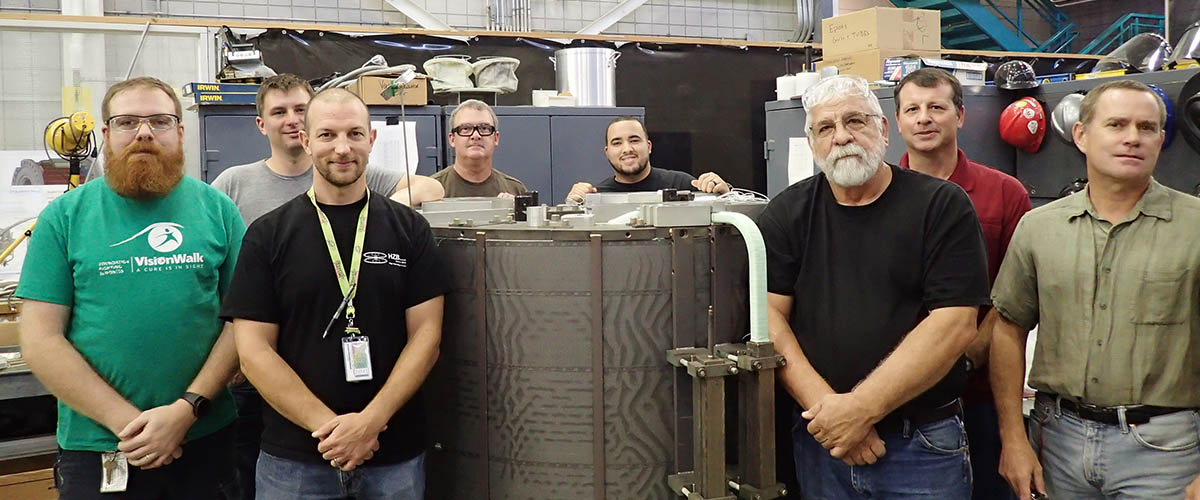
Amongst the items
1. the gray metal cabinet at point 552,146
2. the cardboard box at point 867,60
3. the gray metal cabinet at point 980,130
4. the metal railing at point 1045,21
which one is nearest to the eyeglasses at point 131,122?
the gray metal cabinet at point 980,130

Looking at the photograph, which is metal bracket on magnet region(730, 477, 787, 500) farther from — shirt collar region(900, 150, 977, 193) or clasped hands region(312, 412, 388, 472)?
shirt collar region(900, 150, 977, 193)

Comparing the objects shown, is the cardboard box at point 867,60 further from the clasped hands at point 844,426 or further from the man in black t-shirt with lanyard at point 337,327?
the man in black t-shirt with lanyard at point 337,327

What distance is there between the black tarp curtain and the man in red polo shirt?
4.30 metres

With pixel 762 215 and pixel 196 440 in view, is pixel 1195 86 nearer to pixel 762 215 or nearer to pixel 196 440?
pixel 762 215

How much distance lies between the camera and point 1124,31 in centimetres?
932

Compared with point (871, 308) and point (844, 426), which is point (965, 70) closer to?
point (871, 308)

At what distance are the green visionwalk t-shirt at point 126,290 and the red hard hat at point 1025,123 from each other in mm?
3055

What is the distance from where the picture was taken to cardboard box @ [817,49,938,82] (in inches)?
194

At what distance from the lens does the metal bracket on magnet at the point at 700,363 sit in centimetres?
170

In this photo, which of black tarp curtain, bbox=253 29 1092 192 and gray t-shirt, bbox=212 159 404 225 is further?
black tarp curtain, bbox=253 29 1092 192

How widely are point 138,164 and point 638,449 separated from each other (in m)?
1.16

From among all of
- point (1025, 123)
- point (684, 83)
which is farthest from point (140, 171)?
point (684, 83)

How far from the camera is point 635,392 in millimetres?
1803

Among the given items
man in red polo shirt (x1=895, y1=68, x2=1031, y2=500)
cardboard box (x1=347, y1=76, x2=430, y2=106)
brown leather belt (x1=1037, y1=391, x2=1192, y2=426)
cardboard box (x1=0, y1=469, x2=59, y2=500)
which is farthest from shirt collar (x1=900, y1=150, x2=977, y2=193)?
cardboard box (x1=347, y1=76, x2=430, y2=106)
